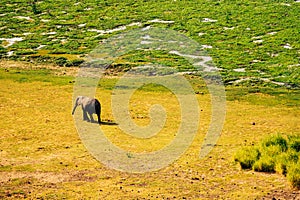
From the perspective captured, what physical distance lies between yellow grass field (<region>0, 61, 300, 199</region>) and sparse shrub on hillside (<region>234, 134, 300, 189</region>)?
15.0 inches

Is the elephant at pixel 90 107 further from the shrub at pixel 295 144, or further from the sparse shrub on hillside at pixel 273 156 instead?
the shrub at pixel 295 144

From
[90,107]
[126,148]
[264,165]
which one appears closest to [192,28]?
[90,107]

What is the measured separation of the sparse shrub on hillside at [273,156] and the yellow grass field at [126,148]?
0.38 meters

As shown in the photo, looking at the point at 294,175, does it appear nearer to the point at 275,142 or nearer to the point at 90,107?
the point at 275,142

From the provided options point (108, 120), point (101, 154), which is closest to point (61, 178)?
point (101, 154)

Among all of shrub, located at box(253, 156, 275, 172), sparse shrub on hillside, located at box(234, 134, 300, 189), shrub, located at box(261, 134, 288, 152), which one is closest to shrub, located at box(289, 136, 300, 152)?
sparse shrub on hillside, located at box(234, 134, 300, 189)

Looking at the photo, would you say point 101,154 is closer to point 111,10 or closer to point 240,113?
point 240,113

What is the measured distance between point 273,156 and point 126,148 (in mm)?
6018

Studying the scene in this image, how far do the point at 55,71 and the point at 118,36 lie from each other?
44.5 ft

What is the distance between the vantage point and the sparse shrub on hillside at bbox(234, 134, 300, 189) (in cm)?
1894

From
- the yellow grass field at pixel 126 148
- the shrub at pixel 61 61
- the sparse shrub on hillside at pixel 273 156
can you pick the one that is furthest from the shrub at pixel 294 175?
the shrub at pixel 61 61

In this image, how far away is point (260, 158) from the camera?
19922 millimetres

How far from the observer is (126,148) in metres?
22.5

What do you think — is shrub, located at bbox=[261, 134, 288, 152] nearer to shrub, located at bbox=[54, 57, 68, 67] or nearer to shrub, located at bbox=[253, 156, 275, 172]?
shrub, located at bbox=[253, 156, 275, 172]
